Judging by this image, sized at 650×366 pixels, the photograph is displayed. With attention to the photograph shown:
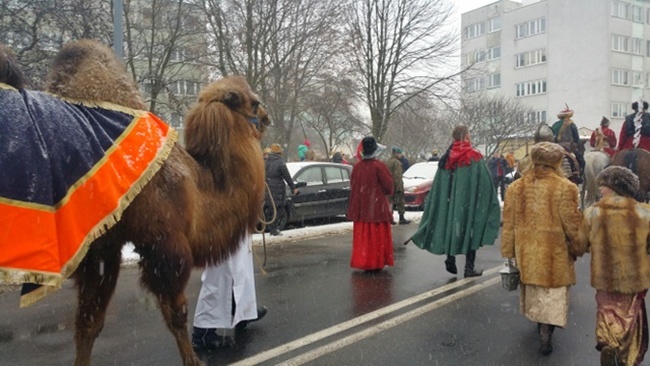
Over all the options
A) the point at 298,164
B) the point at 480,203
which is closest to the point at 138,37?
the point at 298,164

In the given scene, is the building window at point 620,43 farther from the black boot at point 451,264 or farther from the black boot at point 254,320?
the black boot at point 254,320

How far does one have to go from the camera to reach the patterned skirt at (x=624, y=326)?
402 centimetres

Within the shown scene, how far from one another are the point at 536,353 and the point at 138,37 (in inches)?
670

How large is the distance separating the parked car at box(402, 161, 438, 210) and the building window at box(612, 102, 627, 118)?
36783 millimetres

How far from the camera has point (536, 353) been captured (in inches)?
184

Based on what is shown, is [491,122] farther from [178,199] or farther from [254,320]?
[178,199]

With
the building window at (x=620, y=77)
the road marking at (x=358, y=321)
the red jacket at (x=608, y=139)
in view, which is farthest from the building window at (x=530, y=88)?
the road marking at (x=358, y=321)

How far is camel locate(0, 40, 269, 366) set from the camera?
3.24 m

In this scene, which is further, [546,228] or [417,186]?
[417,186]

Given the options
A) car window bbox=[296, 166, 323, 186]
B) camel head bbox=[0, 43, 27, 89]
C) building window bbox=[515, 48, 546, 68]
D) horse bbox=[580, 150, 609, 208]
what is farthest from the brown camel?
building window bbox=[515, 48, 546, 68]

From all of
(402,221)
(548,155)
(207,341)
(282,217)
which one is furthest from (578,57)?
(207,341)

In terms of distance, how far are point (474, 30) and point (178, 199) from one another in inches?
2407

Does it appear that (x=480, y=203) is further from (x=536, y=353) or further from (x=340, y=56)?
(x=340, y=56)

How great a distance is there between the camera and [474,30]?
5959cm
